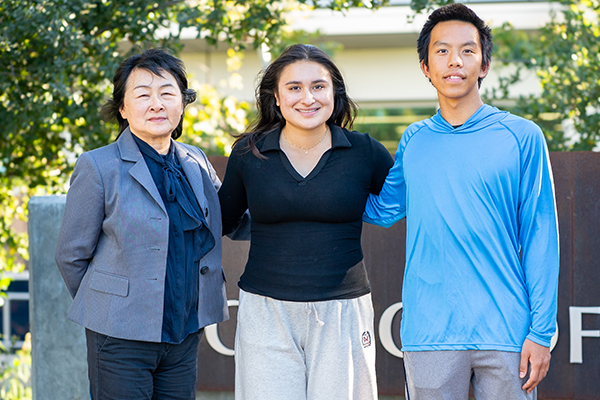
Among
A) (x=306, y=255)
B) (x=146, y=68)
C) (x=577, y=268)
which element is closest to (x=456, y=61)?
(x=306, y=255)

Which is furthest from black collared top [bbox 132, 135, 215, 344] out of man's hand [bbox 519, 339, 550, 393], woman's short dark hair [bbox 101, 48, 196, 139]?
man's hand [bbox 519, 339, 550, 393]

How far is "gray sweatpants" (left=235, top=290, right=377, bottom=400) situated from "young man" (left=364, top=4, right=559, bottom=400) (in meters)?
0.20

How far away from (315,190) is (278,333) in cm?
55

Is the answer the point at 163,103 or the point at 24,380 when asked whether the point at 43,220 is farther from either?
Answer: the point at 24,380

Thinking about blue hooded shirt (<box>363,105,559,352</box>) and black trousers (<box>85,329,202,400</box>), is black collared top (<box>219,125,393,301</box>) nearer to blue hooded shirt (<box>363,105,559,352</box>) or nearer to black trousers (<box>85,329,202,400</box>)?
blue hooded shirt (<box>363,105,559,352</box>)

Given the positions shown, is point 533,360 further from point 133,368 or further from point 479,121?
point 133,368

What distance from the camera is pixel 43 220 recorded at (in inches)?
138

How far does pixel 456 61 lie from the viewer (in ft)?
7.27

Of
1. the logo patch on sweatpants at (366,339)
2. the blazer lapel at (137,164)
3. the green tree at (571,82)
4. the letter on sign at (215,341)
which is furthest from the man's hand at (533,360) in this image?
the green tree at (571,82)

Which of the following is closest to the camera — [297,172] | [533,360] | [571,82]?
[533,360]

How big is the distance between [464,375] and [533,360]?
232mm

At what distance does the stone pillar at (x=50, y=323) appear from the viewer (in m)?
3.50

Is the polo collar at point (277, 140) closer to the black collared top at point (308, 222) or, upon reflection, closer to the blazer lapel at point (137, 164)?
the black collared top at point (308, 222)

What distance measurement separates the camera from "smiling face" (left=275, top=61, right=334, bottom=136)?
243 cm
